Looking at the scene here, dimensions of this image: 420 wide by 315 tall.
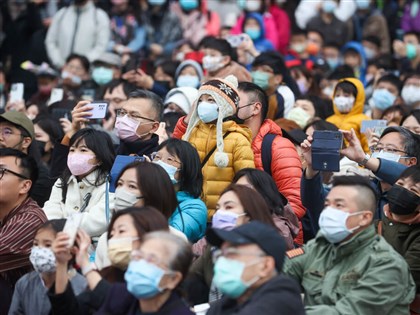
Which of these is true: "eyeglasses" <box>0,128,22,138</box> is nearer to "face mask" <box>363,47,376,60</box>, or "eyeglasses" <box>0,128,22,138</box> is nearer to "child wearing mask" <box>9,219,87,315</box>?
"child wearing mask" <box>9,219,87,315</box>

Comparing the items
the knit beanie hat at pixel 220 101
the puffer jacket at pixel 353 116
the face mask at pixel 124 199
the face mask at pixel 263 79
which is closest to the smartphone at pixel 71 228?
the face mask at pixel 124 199

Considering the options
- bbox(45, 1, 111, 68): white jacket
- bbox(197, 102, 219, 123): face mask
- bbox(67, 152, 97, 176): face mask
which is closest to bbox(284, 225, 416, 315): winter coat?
bbox(197, 102, 219, 123): face mask

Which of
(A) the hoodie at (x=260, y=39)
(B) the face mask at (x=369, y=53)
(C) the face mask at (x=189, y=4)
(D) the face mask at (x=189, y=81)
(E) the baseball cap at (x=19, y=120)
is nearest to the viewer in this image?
(E) the baseball cap at (x=19, y=120)

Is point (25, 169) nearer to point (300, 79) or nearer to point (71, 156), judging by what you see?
point (71, 156)

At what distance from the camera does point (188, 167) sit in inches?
336

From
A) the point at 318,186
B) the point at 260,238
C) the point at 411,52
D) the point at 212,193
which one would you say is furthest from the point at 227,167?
the point at 411,52

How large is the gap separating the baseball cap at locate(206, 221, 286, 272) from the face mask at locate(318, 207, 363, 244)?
64 cm

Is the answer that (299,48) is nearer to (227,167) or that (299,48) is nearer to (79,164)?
(227,167)

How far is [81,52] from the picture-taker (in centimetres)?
→ 1581

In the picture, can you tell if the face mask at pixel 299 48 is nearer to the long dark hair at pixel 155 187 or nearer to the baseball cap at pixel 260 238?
the long dark hair at pixel 155 187

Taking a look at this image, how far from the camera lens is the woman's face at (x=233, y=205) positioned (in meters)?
7.34

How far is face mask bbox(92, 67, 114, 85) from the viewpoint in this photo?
1419cm

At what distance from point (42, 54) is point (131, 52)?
4.45 ft

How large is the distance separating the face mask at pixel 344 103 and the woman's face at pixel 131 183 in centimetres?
437
